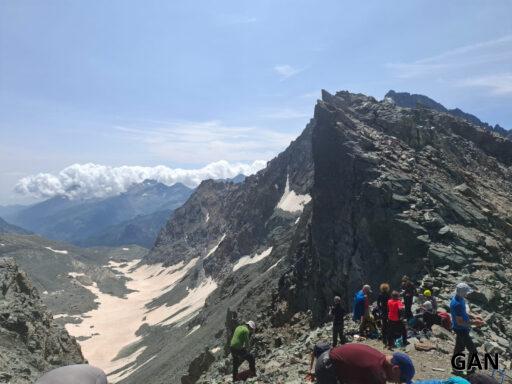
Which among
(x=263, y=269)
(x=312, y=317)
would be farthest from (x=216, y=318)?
(x=312, y=317)

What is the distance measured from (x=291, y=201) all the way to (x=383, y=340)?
125787 millimetres

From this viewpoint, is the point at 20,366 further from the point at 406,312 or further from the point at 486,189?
the point at 486,189

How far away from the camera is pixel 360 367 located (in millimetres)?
9109

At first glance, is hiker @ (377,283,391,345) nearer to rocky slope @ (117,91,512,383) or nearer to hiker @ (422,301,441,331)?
hiker @ (422,301,441,331)

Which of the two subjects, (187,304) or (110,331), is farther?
(187,304)

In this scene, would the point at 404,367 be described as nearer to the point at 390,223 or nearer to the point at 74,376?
the point at 74,376

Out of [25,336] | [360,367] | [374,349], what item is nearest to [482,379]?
[374,349]

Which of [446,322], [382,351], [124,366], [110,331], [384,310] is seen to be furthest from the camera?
[110,331]

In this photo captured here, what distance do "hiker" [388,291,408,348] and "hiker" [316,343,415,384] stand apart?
8.23 m

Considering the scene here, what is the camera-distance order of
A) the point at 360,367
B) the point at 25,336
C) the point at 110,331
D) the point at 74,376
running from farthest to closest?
the point at 110,331, the point at 25,336, the point at 360,367, the point at 74,376

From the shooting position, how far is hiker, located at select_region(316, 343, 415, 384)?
909 centimetres

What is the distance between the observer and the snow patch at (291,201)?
135 m

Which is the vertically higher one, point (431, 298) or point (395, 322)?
point (431, 298)

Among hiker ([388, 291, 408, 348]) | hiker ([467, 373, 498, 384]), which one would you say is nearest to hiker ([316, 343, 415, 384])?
hiker ([467, 373, 498, 384])
